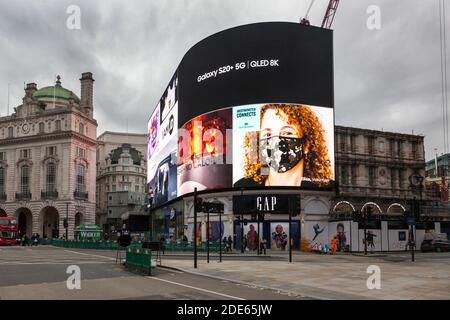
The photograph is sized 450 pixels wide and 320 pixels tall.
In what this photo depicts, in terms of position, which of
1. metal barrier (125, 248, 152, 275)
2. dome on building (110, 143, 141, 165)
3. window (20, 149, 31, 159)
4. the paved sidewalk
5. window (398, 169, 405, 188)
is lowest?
the paved sidewalk

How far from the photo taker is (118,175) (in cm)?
13550

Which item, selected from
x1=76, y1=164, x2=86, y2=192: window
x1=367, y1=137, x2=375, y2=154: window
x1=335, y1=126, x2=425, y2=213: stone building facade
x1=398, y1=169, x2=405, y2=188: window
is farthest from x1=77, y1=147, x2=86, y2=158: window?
x1=398, y1=169, x2=405, y2=188: window

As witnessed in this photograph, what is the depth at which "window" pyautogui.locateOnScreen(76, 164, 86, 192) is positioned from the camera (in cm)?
9288

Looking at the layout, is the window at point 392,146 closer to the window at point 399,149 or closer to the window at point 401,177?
the window at point 399,149

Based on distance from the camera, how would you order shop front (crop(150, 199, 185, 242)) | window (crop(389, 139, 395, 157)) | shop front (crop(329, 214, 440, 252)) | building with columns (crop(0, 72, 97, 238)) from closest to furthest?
1. shop front (crop(329, 214, 440, 252))
2. window (crop(389, 139, 395, 157))
3. shop front (crop(150, 199, 185, 242))
4. building with columns (crop(0, 72, 97, 238))

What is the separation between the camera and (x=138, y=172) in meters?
140

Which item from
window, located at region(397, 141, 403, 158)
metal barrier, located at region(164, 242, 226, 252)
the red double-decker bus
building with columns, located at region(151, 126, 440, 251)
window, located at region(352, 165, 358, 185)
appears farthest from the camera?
the red double-decker bus

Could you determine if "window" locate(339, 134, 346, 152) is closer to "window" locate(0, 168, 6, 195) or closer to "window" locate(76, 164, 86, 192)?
"window" locate(76, 164, 86, 192)

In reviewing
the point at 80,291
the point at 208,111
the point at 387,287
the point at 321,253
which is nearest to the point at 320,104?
the point at 208,111

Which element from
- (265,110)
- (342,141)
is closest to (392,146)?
(342,141)

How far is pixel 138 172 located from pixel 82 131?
4681 cm

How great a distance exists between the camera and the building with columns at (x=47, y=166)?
90.1 m

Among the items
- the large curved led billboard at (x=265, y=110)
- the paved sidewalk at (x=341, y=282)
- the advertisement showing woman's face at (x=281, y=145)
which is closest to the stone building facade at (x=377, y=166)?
the large curved led billboard at (x=265, y=110)
